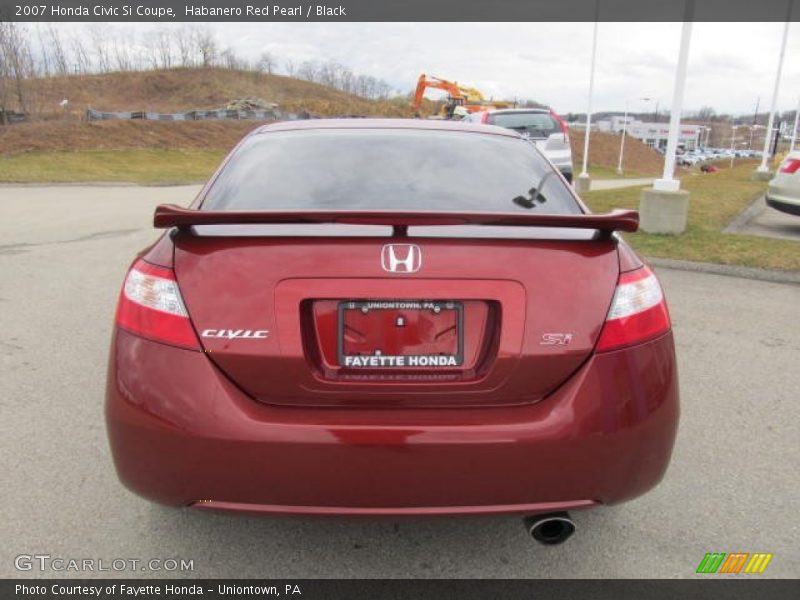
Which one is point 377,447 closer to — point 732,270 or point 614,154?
point 732,270

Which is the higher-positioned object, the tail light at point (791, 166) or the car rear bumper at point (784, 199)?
the tail light at point (791, 166)

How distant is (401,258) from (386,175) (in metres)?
0.85

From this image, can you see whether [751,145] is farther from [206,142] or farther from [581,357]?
[581,357]

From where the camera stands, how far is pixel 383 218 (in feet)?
6.33

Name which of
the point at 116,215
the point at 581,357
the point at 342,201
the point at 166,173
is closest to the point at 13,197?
the point at 116,215

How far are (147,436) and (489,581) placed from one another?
126 cm

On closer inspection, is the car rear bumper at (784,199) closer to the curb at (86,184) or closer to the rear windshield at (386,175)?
the rear windshield at (386,175)

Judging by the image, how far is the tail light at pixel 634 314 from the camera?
1982 millimetres

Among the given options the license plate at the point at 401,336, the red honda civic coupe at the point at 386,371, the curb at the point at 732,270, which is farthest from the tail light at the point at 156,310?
the curb at the point at 732,270

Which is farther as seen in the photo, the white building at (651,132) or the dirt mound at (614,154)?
the white building at (651,132)

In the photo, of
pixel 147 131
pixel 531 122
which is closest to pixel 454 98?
pixel 147 131

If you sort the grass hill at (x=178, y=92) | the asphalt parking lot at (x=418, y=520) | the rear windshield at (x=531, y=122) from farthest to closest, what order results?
1. the grass hill at (x=178, y=92)
2. the rear windshield at (x=531, y=122)
3. the asphalt parking lot at (x=418, y=520)

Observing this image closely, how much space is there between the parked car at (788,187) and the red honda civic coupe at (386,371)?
28.2ft

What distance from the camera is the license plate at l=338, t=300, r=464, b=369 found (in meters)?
1.92
